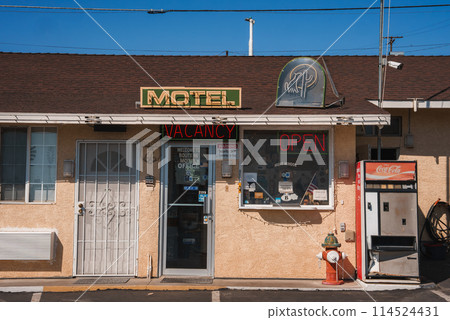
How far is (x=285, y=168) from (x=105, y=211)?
3.78 metres

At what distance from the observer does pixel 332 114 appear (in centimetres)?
946

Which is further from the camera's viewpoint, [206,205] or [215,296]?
[206,205]

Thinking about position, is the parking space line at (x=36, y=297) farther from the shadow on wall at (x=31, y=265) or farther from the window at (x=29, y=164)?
the window at (x=29, y=164)

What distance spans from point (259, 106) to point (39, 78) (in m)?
5.59

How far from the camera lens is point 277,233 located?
9781 mm

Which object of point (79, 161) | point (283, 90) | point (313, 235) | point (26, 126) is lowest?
point (313, 235)

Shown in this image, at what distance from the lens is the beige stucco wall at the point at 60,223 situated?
9.76m

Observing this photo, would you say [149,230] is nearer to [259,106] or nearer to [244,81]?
[259,106]

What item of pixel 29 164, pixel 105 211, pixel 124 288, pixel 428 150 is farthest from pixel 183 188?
pixel 428 150

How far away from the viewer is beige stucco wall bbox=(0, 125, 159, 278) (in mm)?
9758

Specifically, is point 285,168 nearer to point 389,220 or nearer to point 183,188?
point 183,188

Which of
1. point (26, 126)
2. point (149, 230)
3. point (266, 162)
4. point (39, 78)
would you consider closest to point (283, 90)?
point (266, 162)

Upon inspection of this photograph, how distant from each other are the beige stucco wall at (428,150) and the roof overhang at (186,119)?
299 centimetres

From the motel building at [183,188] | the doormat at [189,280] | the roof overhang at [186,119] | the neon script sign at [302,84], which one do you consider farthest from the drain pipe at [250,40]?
the doormat at [189,280]
